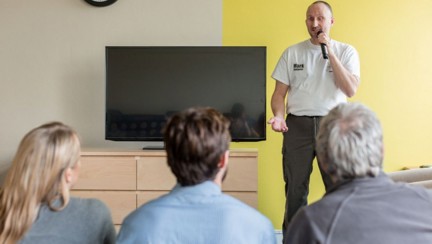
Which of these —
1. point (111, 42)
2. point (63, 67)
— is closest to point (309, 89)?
point (111, 42)

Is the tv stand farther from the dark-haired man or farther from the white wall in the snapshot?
the dark-haired man

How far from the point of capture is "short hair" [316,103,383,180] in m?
1.24

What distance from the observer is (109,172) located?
11.1 feet

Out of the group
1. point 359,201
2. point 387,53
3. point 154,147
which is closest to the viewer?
point 359,201

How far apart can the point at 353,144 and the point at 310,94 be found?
5.77 feet

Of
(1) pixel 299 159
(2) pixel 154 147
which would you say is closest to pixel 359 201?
(1) pixel 299 159

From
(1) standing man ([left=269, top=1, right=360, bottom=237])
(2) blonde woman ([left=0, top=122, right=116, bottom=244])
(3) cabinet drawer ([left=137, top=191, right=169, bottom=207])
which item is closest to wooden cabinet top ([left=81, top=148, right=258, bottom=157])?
(3) cabinet drawer ([left=137, top=191, right=169, bottom=207])

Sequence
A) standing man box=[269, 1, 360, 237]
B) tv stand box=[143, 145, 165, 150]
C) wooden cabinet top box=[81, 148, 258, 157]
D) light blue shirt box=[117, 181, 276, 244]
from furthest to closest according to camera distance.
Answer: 1. tv stand box=[143, 145, 165, 150]
2. wooden cabinet top box=[81, 148, 258, 157]
3. standing man box=[269, 1, 360, 237]
4. light blue shirt box=[117, 181, 276, 244]

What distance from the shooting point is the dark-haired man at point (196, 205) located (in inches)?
49.2

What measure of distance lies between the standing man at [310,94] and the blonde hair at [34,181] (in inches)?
63.9

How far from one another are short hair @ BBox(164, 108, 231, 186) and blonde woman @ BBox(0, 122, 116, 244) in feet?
1.02

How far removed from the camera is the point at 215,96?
11.8ft

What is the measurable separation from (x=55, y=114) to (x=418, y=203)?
10.6ft

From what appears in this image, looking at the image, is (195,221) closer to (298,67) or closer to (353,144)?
(353,144)
